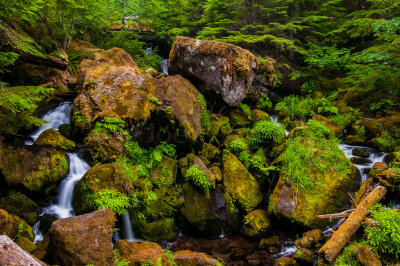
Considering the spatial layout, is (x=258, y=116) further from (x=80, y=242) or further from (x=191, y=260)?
(x=80, y=242)

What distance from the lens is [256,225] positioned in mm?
6973

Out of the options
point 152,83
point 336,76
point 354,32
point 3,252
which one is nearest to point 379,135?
point 354,32

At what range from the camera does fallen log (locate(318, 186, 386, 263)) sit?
16.9 feet

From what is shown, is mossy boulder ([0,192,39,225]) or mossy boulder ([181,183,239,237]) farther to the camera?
mossy boulder ([181,183,239,237])

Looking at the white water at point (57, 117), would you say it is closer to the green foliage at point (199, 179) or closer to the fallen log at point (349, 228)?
the green foliage at point (199, 179)

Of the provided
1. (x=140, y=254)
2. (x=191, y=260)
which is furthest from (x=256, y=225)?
(x=140, y=254)

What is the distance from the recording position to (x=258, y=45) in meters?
15.7

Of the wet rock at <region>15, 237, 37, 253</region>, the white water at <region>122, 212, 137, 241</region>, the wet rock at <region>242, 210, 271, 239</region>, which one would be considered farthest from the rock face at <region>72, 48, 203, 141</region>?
the wet rock at <region>15, 237, 37, 253</region>

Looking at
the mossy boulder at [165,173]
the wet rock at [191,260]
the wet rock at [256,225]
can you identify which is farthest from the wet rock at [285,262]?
the mossy boulder at [165,173]

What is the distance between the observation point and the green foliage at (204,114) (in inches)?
366

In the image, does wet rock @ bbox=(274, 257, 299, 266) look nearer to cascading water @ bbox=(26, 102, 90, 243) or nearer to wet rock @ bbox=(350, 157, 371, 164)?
wet rock @ bbox=(350, 157, 371, 164)

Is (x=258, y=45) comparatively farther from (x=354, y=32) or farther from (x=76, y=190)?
(x=76, y=190)

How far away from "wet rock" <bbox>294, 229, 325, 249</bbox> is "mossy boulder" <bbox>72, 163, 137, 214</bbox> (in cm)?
485

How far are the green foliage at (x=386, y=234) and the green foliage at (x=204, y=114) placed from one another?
19.7ft
